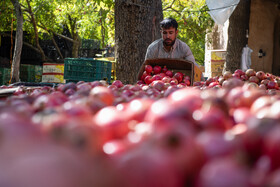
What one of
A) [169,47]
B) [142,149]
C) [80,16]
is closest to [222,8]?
[169,47]

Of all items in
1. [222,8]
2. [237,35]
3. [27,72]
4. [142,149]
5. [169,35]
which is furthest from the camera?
[27,72]

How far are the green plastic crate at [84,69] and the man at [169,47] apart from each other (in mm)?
2154

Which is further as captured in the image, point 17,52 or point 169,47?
point 17,52

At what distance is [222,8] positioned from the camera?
23.6 ft

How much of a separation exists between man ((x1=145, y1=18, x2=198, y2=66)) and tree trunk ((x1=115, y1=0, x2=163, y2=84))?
59 centimetres

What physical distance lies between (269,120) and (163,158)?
0.37 m

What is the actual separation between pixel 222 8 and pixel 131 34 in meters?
2.59

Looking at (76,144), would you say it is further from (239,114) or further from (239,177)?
(239,114)

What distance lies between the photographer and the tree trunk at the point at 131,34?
605 centimetres

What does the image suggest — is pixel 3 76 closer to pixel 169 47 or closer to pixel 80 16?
pixel 80 16

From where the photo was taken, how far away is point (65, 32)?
18.3 metres

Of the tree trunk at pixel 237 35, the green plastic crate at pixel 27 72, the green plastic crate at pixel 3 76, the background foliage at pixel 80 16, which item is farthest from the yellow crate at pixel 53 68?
the tree trunk at pixel 237 35

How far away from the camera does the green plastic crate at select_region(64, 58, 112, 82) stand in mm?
7359

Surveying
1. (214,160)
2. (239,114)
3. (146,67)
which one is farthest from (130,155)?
(146,67)
